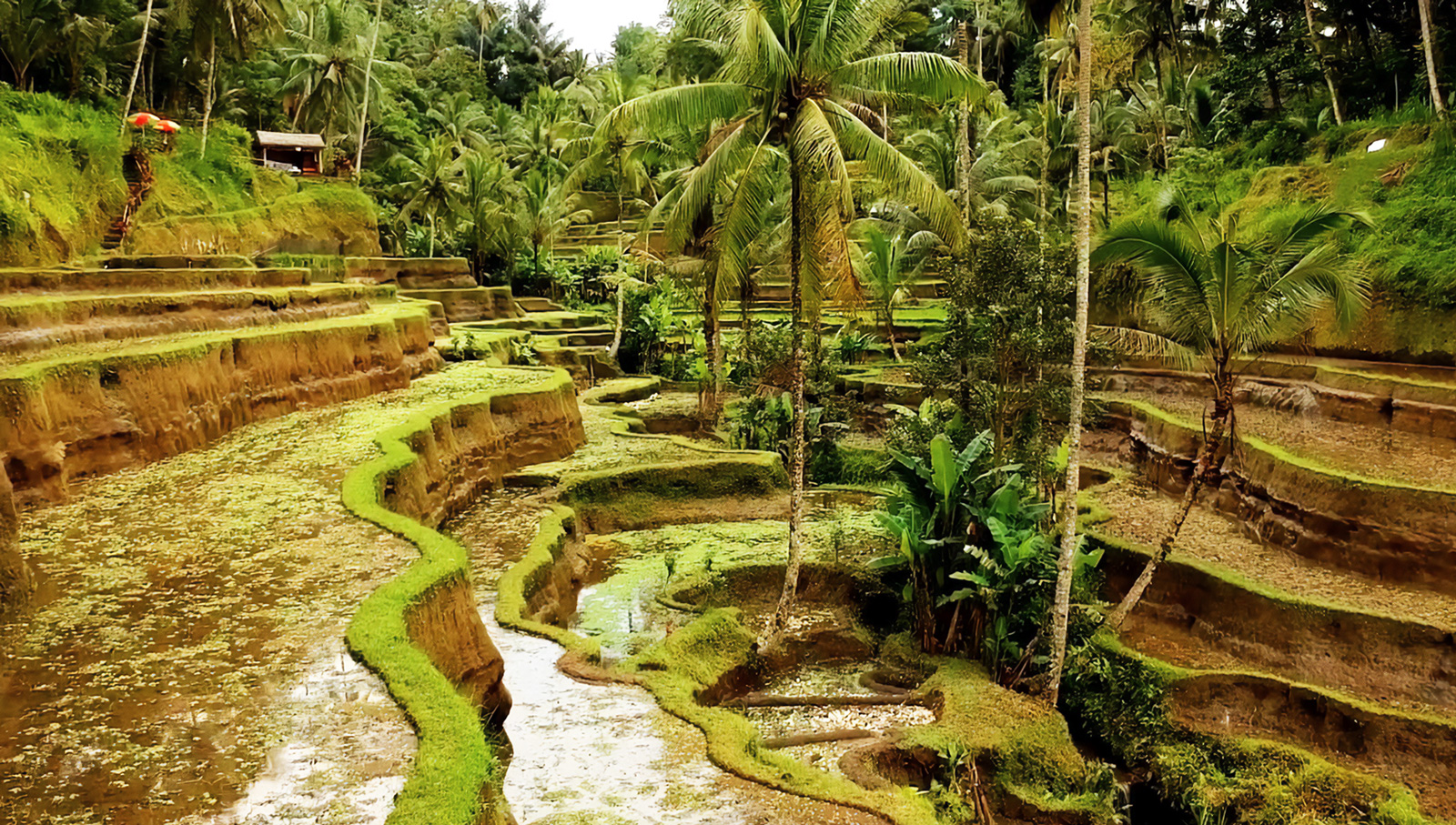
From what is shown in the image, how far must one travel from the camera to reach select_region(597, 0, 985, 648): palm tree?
9.79 metres

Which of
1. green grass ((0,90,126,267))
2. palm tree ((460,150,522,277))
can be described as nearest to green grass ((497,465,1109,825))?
green grass ((0,90,126,267))

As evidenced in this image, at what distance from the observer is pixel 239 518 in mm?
8953

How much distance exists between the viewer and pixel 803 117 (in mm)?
9766

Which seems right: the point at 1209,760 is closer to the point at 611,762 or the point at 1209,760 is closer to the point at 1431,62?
the point at 611,762

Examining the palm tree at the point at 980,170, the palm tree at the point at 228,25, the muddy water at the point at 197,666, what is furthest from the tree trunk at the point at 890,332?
the muddy water at the point at 197,666

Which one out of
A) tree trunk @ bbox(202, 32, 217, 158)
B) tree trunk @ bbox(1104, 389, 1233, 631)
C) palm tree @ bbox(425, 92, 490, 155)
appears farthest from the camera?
palm tree @ bbox(425, 92, 490, 155)

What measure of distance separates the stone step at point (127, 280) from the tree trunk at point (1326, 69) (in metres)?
25.5

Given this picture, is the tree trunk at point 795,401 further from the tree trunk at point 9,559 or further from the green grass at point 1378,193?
the tree trunk at point 9,559

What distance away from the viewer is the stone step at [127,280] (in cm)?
1307

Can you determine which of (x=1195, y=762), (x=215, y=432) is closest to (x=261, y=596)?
(x=215, y=432)

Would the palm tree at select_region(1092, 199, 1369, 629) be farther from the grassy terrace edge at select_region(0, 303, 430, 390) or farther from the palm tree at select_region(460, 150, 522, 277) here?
the palm tree at select_region(460, 150, 522, 277)

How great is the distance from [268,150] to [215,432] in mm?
27585

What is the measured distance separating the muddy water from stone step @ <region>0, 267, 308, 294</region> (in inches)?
191

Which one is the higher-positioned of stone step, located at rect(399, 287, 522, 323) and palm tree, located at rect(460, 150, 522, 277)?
palm tree, located at rect(460, 150, 522, 277)
